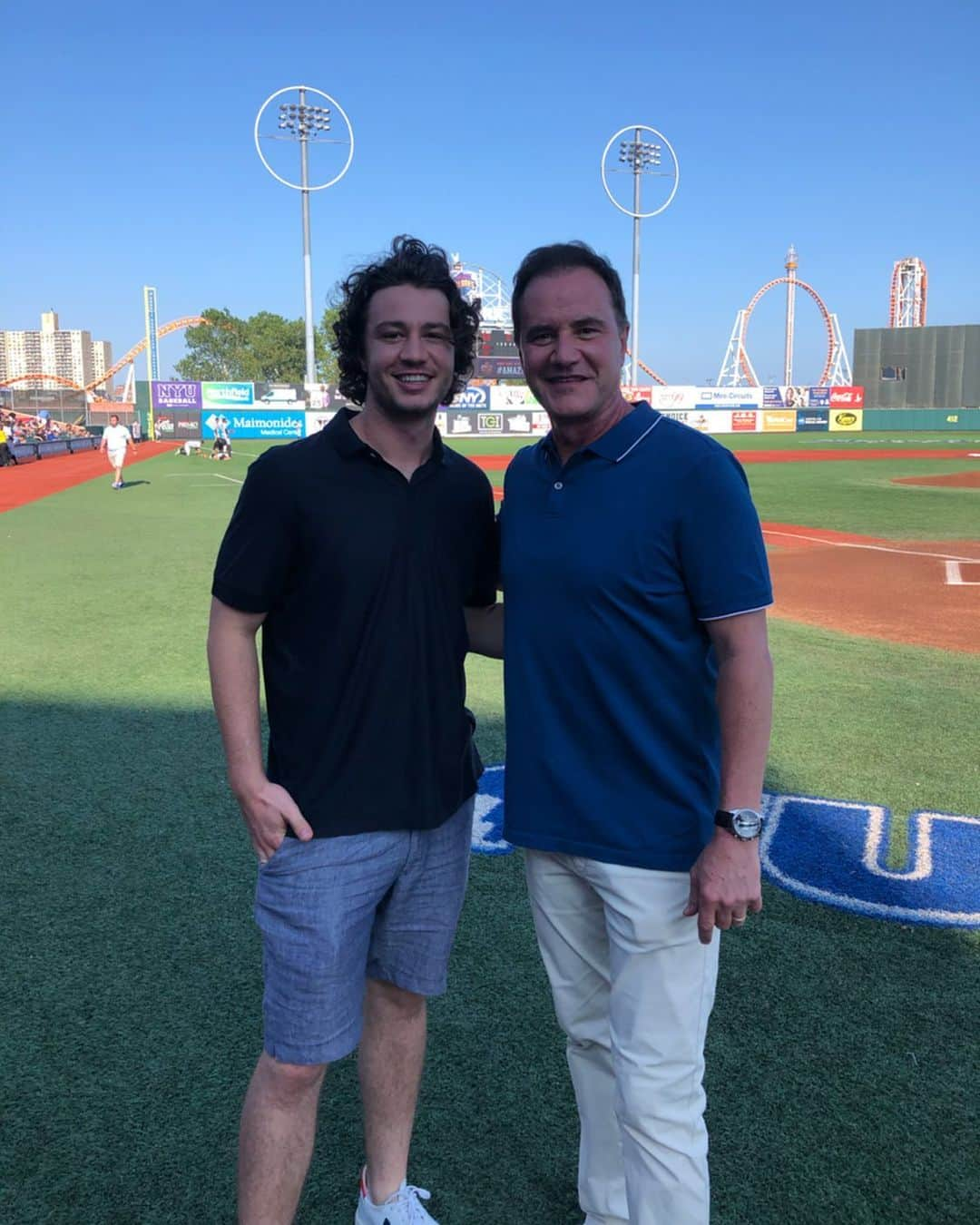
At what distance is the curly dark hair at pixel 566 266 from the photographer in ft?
7.34

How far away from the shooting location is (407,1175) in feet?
8.59

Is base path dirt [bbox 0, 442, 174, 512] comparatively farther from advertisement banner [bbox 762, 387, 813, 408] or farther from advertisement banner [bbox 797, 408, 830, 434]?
advertisement banner [bbox 797, 408, 830, 434]

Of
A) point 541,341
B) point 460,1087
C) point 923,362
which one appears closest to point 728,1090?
point 460,1087

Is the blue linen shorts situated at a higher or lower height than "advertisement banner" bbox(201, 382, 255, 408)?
lower

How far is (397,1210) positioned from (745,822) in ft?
4.22

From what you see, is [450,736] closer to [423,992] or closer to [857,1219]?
[423,992]

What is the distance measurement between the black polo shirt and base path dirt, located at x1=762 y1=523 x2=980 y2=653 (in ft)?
22.9

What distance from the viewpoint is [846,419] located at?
61000 mm

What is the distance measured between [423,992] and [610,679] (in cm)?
91

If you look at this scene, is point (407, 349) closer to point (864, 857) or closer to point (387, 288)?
point (387, 288)

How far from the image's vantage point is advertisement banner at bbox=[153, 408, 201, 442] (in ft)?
179

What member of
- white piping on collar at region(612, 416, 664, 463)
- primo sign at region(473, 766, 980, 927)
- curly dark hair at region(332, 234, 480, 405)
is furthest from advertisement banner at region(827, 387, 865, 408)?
white piping on collar at region(612, 416, 664, 463)

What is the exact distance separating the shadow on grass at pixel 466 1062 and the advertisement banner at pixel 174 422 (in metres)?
53.4

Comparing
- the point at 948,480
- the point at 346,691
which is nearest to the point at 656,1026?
the point at 346,691
